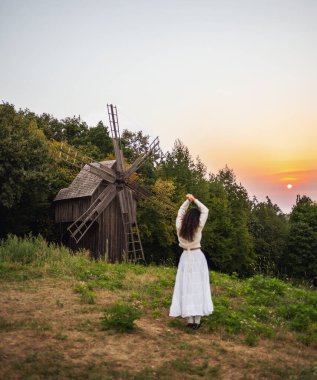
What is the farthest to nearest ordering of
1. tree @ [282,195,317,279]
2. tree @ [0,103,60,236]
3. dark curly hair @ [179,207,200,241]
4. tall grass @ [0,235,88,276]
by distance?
tree @ [282,195,317,279] < tree @ [0,103,60,236] < tall grass @ [0,235,88,276] < dark curly hair @ [179,207,200,241]

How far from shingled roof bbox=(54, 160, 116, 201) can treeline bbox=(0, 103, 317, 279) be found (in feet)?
3.54

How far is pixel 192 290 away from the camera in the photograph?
814cm

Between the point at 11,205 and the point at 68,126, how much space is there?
22.4 meters

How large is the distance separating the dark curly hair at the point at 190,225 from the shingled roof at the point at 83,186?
16.6m

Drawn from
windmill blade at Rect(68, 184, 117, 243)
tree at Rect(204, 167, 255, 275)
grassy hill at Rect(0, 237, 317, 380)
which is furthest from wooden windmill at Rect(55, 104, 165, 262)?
tree at Rect(204, 167, 255, 275)

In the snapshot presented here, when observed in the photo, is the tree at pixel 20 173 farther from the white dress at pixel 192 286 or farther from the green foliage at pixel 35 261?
the white dress at pixel 192 286

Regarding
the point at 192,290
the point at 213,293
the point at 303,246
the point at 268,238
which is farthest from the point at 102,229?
the point at 268,238

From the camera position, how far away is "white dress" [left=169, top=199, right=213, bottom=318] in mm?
8070

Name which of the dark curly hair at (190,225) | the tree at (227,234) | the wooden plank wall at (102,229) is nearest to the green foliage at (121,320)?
the dark curly hair at (190,225)

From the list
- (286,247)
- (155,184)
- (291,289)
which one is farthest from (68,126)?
(291,289)

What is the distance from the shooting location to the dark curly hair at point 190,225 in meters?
8.32

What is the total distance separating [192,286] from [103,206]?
16.7 metres

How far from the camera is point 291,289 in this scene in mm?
12016

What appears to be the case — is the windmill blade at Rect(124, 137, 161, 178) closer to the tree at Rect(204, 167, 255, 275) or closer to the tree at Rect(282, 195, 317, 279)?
the tree at Rect(204, 167, 255, 275)
